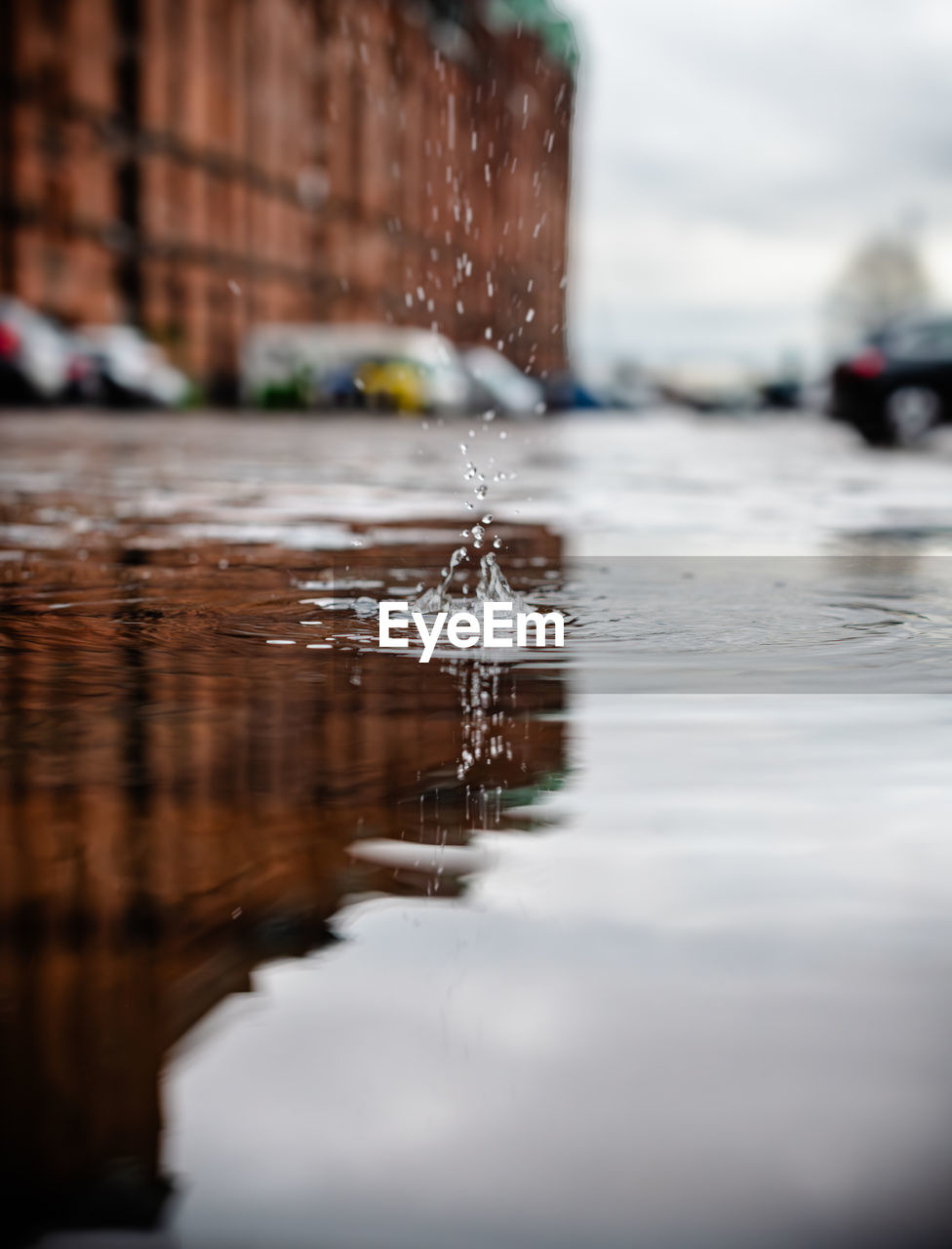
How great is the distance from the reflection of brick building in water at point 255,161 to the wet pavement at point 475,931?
33.5 metres

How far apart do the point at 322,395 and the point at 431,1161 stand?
39.7 metres

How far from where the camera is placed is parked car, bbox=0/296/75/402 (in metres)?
27.8

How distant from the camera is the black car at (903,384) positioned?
20656 mm

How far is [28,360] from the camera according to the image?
2800 cm

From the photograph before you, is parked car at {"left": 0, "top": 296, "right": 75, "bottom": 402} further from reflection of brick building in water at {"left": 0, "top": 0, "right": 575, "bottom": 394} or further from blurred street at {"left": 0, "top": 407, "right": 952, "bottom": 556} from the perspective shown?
reflection of brick building in water at {"left": 0, "top": 0, "right": 575, "bottom": 394}

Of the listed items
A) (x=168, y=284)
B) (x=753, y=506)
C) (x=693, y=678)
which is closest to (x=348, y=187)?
(x=168, y=284)

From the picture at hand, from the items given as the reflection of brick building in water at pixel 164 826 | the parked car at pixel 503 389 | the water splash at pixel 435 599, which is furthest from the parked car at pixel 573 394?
the reflection of brick building in water at pixel 164 826

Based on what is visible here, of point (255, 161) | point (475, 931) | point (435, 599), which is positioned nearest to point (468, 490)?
point (435, 599)

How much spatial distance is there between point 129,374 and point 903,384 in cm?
1544

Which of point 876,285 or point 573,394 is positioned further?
point 876,285

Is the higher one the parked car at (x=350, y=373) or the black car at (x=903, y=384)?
the parked car at (x=350, y=373)

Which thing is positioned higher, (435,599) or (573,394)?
(573,394)

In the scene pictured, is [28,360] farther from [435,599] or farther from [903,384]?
[435,599]

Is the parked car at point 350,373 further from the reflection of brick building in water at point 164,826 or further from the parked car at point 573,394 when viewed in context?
the reflection of brick building in water at point 164,826
